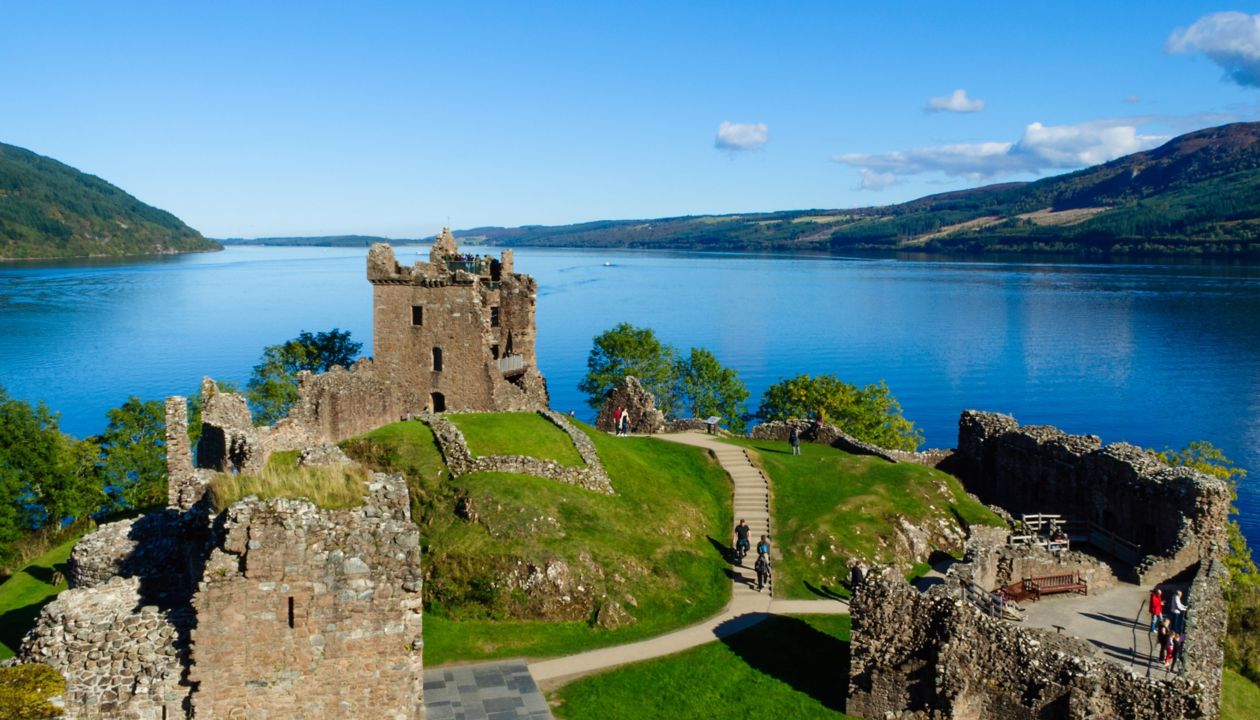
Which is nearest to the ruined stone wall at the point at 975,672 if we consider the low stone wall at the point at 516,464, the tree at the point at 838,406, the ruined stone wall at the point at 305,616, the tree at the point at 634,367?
Result: the low stone wall at the point at 516,464

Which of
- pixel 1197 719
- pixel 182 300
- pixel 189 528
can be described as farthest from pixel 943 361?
pixel 182 300

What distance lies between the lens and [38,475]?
49.2 meters

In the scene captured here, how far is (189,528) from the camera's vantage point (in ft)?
58.2

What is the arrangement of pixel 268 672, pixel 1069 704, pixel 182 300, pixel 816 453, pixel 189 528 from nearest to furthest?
pixel 268 672
pixel 189 528
pixel 1069 704
pixel 816 453
pixel 182 300

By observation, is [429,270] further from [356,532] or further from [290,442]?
[356,532]

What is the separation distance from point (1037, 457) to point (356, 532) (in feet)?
103

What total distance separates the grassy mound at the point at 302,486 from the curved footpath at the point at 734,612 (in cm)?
1001

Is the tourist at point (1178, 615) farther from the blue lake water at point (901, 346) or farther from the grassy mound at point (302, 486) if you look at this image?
the blue lake water at point (901, 346)

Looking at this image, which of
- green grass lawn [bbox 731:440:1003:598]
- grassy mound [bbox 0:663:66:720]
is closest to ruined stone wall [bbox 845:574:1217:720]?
green grass lawn [bbox 731:440:1003:598]

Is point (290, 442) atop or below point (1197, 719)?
atop

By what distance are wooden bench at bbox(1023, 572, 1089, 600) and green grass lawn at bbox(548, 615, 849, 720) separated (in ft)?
20.6

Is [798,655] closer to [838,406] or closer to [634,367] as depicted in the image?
[838,406]

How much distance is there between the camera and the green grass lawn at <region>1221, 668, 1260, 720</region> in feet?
A: 82.7

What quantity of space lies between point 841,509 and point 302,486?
23188mm
